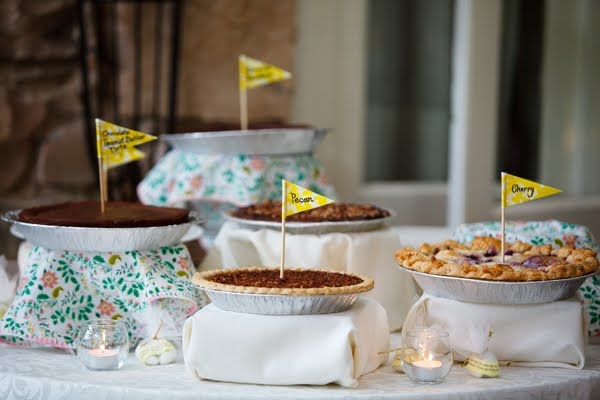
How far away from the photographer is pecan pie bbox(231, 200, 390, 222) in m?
1.79

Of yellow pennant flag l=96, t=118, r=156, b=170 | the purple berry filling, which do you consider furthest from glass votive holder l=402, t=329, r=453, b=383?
yellow pennant flag l=96, t=118, r=156, b=170

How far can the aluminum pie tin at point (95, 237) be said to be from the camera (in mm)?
1561

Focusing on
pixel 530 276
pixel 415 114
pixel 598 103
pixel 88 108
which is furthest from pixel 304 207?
pixel 598 103

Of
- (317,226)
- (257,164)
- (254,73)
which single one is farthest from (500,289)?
(254,73)

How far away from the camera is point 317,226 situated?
176 centimetres

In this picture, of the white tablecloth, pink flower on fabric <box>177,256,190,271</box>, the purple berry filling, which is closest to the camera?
the white tablecloth

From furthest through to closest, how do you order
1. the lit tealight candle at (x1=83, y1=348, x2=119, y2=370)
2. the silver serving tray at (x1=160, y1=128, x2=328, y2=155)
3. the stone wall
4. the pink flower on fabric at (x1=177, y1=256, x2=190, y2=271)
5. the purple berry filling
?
the stone wall → the silver serving tray at (x1=160, y1=128, x2=328, y2=155) → the pink flower on fabric at (x1=177, y1=256, x2=190, y2=271) → the purple berry filling → the lit tealight candle at (x1=83, y1=348, x2=119, y2=370)

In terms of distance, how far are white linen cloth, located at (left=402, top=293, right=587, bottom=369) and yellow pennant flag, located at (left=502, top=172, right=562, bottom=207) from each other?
7.7 inches

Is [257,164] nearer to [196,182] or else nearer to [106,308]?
[196,182]

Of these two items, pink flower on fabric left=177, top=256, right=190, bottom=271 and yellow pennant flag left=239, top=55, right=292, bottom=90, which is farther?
yellow pennant flag left=239, top=55, right=292, bottom=90

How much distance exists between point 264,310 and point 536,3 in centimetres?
312

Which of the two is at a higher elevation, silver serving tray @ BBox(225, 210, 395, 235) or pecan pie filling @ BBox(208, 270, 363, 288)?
silver serving tray @ BBox(225, 210, 395, 235)

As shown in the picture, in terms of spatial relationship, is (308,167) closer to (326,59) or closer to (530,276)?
(530,276)

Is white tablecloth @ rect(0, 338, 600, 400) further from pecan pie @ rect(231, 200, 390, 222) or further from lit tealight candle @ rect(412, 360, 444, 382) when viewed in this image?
pecan pie @ rect(231, 200, 390, 222)
